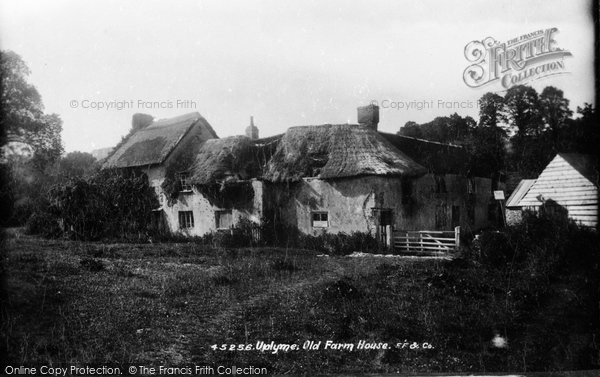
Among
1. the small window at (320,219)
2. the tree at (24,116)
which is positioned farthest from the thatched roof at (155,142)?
the small window at (320,219)

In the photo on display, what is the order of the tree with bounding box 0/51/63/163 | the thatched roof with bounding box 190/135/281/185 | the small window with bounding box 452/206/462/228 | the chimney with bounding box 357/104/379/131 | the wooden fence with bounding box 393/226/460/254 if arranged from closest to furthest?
1. the tree with bounding box 0/51/63/163
2. the wooden fence with bounding box 393/226/460/254
3. the thatched roof with bounding box 190/135/281/185
4. the chimney with bounding box 357/104/379/131
5. the small window with bounding box 452/206/462/228

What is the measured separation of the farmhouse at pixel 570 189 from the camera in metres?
6.72

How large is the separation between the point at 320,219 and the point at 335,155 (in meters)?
3.27

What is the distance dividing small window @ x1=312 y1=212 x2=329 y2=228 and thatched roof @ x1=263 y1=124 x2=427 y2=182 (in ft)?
6.12

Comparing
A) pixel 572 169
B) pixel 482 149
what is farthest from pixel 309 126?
pixel 572 169

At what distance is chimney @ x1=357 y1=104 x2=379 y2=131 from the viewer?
2008 centimetres

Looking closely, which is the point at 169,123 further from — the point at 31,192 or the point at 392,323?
the point at 392,323

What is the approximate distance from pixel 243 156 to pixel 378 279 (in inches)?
493

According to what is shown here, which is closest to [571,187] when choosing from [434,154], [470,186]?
[434,154]

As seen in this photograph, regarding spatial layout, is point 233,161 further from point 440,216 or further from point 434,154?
point 440,216

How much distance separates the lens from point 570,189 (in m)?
7.25

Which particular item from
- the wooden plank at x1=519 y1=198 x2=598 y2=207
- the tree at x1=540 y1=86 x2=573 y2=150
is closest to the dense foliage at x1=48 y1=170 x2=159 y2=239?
the wooden plank at x1=519 y1=198 x2=598 y2=207

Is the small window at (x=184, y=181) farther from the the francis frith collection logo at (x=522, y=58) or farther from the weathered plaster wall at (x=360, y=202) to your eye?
the the francis frith collection logo at (x=522, y=58)

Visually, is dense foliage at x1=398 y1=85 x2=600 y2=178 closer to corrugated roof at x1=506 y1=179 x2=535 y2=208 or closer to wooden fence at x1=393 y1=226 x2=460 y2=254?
corrugated roof at x1=506 y1=179 x2=535 y2=208
